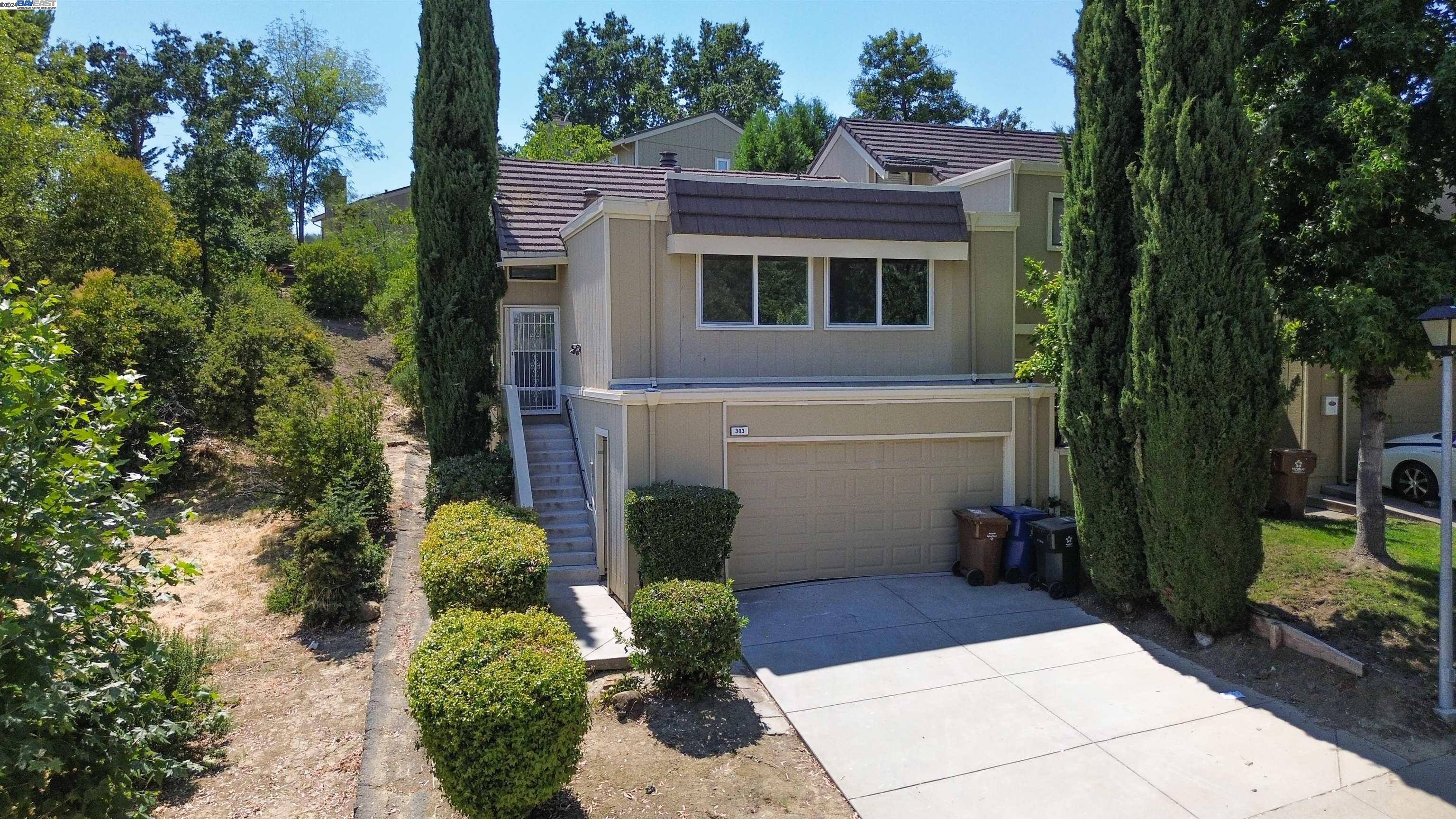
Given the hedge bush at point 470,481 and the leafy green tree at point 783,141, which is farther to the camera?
the leafy green tree at point 783,141

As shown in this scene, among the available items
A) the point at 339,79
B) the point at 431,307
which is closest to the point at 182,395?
the point at 431,307

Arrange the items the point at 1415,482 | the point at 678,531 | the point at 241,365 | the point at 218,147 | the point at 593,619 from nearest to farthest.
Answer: the point at 678,531
the point at 593,619
the point at 1415,482
the point at 241,365
the point at 218,147

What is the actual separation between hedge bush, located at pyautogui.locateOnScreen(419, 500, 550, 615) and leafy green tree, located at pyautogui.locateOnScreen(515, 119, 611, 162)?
79.2 feet

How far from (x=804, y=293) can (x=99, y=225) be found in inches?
631

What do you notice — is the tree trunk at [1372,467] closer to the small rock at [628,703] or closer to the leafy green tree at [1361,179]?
the leafy green tree at [1361,179]

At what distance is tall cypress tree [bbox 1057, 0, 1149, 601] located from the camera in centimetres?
861

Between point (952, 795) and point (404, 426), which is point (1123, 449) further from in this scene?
point (404, 426)

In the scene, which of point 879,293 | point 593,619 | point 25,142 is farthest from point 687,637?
point 25,142

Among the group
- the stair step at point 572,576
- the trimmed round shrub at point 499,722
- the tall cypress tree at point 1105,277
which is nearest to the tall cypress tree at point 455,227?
the stair step at point 572,576

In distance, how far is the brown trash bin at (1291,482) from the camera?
11875 mm

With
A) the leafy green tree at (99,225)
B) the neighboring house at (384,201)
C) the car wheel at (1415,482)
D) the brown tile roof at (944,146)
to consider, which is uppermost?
the neighboring house at (384,201)

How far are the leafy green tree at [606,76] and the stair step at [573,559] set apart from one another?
44.5 meters

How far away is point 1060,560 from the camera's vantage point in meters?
9.84

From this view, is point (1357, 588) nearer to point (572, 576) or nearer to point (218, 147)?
point (572, 576)
